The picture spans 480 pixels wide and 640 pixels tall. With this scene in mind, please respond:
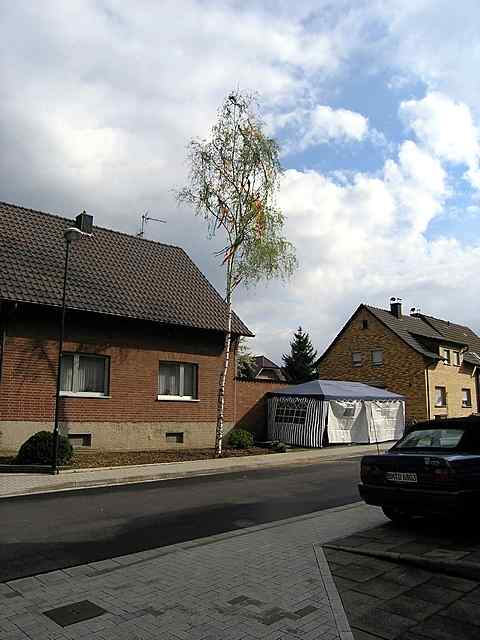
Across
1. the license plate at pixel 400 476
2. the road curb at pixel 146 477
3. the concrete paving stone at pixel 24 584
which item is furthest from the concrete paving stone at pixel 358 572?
the road curb at pixel 146 477

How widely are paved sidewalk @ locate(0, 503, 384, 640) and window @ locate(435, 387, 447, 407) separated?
3079 centimetres

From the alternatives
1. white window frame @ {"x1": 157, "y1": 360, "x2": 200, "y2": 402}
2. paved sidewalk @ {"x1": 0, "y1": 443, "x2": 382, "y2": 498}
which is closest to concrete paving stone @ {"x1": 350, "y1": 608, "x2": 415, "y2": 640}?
paved sidewalk @ {"x1": 0, "y1": 443, "x2": 382, "y2": 498}

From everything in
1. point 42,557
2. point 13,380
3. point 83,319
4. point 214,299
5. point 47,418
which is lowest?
point 42,557

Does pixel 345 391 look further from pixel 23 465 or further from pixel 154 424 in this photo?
pixel 23 465

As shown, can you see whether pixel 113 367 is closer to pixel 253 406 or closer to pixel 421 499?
pixel 253 406

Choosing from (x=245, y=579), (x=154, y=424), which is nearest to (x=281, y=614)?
(x=245, y=579)

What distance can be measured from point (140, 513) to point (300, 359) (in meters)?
44.1

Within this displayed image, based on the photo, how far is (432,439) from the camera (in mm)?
7852

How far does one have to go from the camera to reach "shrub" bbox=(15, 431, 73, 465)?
13359 mm

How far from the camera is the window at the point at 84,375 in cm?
1719

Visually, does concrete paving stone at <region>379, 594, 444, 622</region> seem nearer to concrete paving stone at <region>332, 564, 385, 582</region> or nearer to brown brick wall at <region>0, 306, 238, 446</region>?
concrete paving stone at <region>332, 564, 385, 582</region>

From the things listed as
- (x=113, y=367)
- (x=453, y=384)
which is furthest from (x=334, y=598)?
(x=453, y=384)

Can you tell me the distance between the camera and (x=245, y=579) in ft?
17.8

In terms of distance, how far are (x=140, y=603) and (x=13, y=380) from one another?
1228 cm
